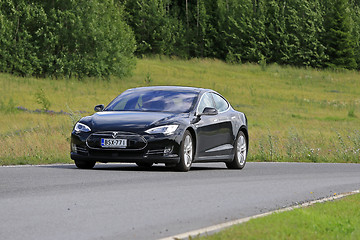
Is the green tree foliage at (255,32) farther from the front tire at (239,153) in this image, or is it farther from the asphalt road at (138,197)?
the asphalt road at (138,197)

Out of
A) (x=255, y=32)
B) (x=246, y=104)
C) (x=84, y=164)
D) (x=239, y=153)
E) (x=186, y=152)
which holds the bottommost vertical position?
(x=255, y=32)

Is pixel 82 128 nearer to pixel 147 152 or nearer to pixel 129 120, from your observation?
pixel 129 120

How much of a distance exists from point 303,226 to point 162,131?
6.78 meters

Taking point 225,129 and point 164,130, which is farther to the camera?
point 225,129

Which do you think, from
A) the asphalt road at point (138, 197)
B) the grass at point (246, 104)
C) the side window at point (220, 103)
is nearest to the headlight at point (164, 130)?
the asphalt road at point (138, 197)

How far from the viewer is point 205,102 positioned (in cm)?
1675

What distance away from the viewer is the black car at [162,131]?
14867 millimetres

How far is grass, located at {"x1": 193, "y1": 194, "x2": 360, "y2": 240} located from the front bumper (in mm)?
5207

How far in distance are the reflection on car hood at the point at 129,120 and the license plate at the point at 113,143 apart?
0.19 meters

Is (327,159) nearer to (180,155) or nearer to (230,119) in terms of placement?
(230,119)

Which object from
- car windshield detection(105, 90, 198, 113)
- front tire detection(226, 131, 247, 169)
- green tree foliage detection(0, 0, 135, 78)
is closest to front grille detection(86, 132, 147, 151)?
car windshield detection(105, 90, 198, 113)

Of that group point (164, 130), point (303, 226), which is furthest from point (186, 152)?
point (303, 226)

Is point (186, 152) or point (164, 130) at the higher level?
point (164, 130)

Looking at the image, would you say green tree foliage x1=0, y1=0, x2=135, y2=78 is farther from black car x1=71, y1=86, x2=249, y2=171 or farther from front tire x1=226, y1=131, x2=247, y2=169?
black car x1=71, y1=86, x2=249, y2=171
